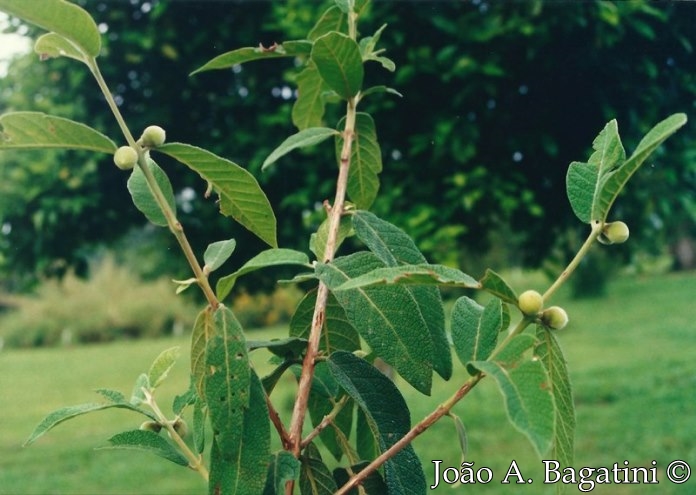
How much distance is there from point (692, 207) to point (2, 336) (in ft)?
21.2

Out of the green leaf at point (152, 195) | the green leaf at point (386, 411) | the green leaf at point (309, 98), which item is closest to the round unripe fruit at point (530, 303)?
the green leaf at point (386, 411)

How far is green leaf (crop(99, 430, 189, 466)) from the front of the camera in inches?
19.9

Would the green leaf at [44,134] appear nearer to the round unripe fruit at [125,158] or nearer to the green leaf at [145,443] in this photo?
the round unripe fruit at [125,158]

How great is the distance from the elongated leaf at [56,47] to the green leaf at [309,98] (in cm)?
28

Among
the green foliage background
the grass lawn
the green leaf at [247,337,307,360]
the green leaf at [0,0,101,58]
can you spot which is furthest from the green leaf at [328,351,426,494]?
the grass lawn

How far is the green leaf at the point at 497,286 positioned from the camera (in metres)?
0.40

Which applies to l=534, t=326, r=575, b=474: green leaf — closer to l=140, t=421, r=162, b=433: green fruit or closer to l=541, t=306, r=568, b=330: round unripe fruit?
l=541, t=306, r=568, b=330: round unripe fruit

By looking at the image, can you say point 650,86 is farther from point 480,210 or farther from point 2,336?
point 2,336

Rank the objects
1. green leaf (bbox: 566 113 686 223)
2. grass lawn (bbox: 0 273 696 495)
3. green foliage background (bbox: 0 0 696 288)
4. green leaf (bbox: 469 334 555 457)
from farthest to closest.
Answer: grass lawn (bbox: 0 273 696 495) < green foliage background (bbox: 0 0 696 288) < green leaf (bbox: 566 113 686 223) < green leaf (bbox: 469 334 555 457)

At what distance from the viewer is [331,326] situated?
599 millimetres

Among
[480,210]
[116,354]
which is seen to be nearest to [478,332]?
[480,210]

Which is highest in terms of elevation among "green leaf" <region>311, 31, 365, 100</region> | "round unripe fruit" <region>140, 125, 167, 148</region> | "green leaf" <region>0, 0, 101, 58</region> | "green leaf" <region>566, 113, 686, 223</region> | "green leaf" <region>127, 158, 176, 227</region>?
"green leaf" <region>0, 0, 101, 58</region>

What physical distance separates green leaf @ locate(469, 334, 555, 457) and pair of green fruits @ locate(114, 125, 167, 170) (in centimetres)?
21

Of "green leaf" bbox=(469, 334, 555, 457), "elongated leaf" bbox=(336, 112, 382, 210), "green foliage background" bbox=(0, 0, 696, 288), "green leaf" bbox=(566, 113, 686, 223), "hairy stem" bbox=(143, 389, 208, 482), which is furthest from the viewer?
"green foliage background" bbox=(0, 0, 696, 288)
